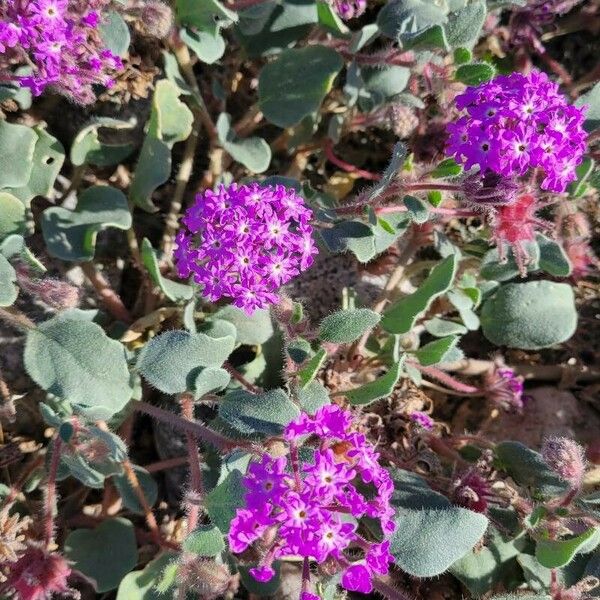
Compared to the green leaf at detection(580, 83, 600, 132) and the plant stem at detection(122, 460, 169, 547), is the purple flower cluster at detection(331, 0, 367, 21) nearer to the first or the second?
the green leaf at detection(580, 83, 600, 132)

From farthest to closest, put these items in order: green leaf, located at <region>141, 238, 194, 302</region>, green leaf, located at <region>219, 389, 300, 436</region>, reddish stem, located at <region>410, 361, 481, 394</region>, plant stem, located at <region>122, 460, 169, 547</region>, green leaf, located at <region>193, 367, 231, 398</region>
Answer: reddish stem, located at <region>410, 361, 481, 394</region>, plant stem, located at <region>122, 460, 169, 547</region>, green leaf, located at <region>141, 238, 194, 302</region>, green leaf, located at <region>193, 367, 231, 398</region>, green leaf, located at <region>219, 389, 300, 436</region>

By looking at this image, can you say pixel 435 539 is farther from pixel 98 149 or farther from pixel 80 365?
pixel 98 149

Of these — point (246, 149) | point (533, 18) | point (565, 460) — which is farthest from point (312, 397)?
point (533, 18)

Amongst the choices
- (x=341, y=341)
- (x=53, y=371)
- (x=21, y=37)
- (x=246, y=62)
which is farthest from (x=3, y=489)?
(x=246, y=62)

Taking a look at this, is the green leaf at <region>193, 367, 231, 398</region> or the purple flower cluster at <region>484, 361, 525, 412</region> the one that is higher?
the green leaf at <region>193, 367, 231, 398</region>

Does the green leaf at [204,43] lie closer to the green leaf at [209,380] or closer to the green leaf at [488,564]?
the green leaf at [209,380]

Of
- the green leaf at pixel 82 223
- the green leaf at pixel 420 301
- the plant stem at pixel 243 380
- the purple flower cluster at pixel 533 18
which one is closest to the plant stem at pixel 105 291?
the green leaf at pixel 82 223

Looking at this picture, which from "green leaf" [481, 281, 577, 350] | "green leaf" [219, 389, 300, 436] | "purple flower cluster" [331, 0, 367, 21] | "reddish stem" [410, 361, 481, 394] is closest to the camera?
"green leaf" [219, 389, 300, 436]

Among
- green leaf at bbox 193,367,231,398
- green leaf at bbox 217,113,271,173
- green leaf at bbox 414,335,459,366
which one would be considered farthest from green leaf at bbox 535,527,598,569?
green leaf at bbox 217,113,271,173
